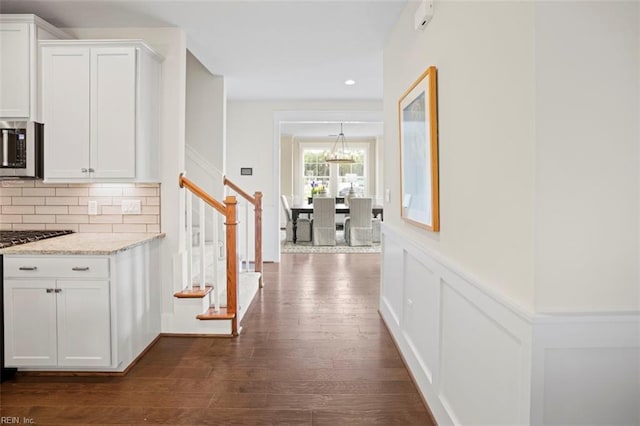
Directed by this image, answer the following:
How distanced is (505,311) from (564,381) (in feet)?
0.85

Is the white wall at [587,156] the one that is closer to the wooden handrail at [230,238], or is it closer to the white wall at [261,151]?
the wooden handrail at [230,238]

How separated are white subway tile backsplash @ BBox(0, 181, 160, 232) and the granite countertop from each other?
140mm

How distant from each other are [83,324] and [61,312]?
0.16m

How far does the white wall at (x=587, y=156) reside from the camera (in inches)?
48.0

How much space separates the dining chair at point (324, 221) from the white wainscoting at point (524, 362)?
6139 millimetres

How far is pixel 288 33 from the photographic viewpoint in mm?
3674

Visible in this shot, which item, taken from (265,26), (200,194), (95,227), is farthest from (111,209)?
(265,26)

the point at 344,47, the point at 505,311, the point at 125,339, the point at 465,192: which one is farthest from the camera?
the point at 344,47

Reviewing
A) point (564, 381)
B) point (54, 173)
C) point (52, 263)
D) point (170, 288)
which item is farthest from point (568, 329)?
point (54, 173)

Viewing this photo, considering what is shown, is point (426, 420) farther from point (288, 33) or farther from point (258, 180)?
point (258, 180)

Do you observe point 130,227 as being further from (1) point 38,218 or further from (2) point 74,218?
(1) point 38,218

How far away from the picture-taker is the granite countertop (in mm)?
2660

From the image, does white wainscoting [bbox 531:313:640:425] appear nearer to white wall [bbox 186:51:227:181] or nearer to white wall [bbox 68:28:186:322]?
white wall [bbox 68:28:186:322]

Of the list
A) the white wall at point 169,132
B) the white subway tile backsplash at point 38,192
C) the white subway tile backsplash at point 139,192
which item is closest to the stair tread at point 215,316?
the white wall at point 169,132
